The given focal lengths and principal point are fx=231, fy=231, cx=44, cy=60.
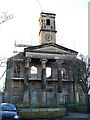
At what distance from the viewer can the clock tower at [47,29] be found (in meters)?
51.2

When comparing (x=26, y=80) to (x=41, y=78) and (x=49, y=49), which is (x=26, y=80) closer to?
(x=41, y=78)

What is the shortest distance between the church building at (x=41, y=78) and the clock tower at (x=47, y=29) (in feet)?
20.0

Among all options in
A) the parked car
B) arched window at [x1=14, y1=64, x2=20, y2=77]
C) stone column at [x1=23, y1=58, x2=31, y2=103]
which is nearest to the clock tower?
arched window at [x1=14, y1=64, x2=20, y2=77]

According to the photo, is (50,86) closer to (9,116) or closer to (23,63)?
(23,63)

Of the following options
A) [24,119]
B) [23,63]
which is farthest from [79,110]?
[23,63]

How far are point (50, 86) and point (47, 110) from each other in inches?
850

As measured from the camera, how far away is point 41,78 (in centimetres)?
4375

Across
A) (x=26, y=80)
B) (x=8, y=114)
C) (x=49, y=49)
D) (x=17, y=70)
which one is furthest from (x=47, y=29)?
(x=8, y=114)

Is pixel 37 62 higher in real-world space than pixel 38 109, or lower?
higher

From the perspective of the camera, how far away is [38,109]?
78.2ft

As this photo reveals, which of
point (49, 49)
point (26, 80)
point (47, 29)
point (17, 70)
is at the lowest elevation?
point (26, 80)

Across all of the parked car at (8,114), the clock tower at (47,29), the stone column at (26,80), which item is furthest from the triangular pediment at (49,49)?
the parked car at (8,114)

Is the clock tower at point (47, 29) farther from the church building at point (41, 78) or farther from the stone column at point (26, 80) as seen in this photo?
the stone column at point (26, 80)

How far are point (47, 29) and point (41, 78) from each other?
12747 millimetres
